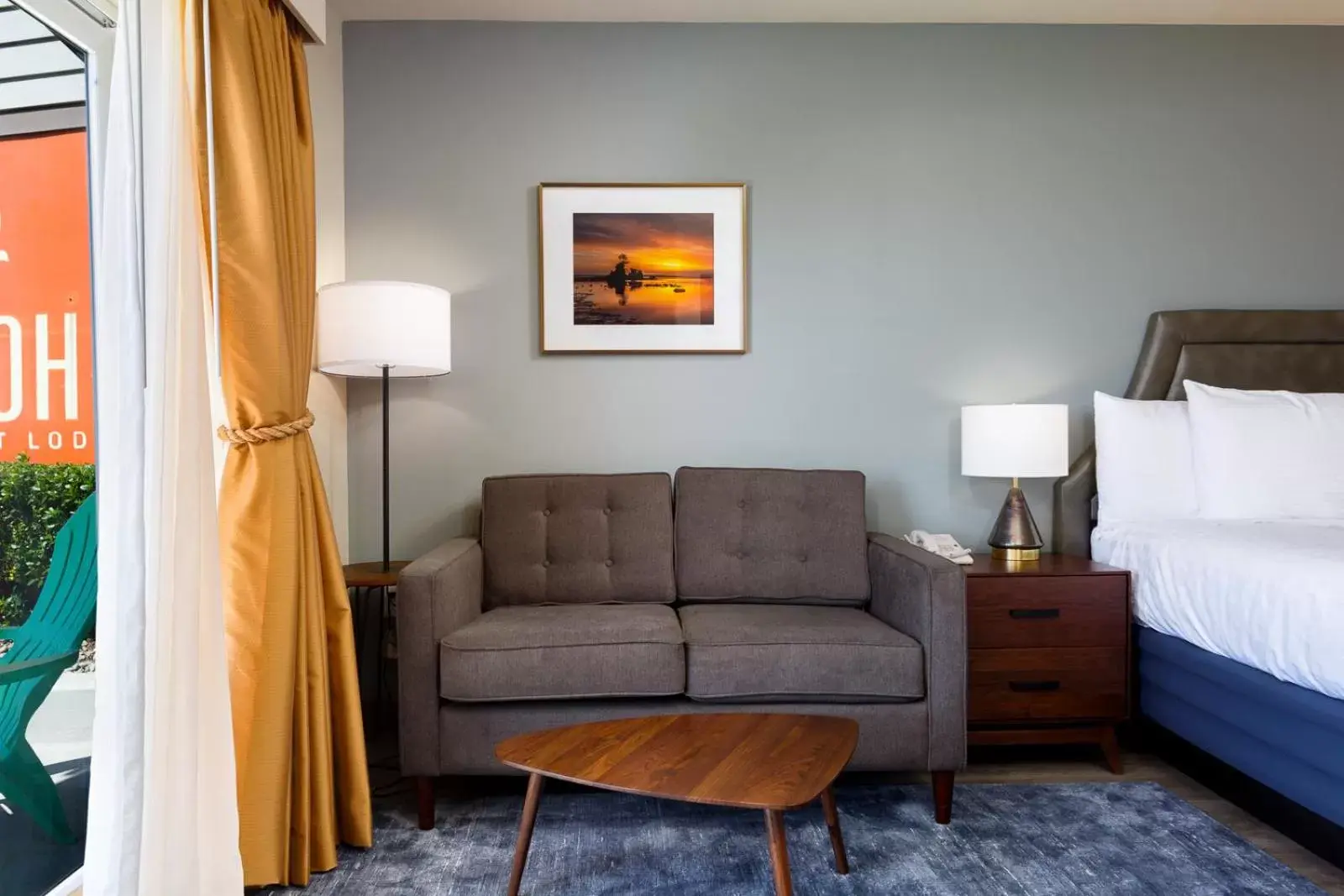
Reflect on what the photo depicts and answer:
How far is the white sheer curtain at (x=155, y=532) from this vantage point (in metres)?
1.52

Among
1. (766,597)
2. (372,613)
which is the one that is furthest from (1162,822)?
(372,613)

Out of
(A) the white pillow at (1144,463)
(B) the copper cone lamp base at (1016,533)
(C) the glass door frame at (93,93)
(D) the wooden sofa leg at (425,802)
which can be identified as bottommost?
(D) the wooden sofa leg at (425,802)

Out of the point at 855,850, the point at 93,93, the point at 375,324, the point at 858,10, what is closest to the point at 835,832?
the point at 855,850

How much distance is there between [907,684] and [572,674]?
36.3 inches

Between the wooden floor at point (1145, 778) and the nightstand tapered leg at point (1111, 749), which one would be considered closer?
the wooden floor at point (1145, 778)

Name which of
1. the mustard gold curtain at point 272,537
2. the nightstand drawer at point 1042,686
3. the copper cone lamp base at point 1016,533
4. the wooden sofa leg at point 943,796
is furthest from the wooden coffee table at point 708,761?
the copper cone lamp base at point 1016,533

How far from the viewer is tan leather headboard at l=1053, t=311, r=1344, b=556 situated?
3176 mm

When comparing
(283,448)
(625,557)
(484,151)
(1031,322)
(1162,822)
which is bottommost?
(1162,822)

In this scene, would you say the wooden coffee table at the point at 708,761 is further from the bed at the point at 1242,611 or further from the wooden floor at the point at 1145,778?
the bed at the point at 1242,611

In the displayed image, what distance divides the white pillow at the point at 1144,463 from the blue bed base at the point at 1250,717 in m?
0.47

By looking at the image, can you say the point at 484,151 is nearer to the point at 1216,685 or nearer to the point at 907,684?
the point at 907,684

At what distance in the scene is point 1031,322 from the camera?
3252mm

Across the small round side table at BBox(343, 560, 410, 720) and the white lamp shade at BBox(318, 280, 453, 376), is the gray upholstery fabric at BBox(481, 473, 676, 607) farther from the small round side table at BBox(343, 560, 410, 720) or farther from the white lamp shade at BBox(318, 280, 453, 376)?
the white lamp shade at BBox(318, 280, 453, 376)

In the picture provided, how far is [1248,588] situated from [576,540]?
6.42 feet
